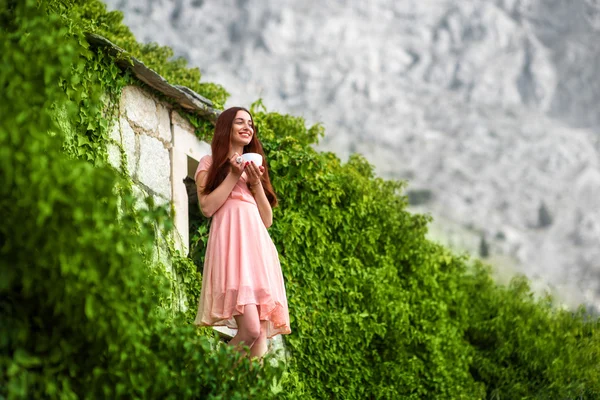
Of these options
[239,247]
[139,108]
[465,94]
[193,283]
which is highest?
[465,94]

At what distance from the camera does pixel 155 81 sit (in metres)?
5.95

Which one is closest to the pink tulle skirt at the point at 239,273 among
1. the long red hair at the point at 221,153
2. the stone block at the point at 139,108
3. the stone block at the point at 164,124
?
the long red hair at the point at 221,153

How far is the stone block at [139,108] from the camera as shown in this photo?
5683mm

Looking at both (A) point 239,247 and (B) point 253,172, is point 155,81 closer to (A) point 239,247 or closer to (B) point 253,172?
(B) point 253,172

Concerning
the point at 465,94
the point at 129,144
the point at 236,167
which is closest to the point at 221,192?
the point at 236,167

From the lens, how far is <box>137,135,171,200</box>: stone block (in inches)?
228

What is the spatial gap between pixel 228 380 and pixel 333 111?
26135 mm

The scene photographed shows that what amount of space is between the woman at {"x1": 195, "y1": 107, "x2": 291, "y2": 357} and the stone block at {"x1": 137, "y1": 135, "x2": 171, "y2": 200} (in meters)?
1.18

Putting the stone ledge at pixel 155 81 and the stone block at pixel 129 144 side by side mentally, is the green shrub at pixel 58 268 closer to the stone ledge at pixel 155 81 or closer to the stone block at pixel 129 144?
the stone ledge at pixel 155 81

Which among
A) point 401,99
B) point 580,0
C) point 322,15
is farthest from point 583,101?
point 322,15

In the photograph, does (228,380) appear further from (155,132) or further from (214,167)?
(155,132)

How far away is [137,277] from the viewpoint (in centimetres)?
299

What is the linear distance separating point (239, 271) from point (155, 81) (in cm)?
222

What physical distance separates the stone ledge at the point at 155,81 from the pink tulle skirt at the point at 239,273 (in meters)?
1.57
